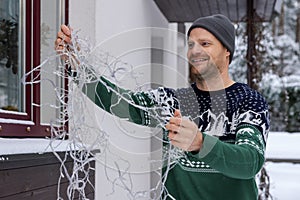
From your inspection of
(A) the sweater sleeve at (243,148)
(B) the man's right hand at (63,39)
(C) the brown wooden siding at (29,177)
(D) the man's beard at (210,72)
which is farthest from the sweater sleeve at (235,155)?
(C) the brown wooden siding at (29,177)

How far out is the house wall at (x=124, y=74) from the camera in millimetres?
1862

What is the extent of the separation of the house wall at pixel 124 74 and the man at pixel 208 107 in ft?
0.24

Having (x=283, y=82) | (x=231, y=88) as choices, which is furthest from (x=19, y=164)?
(x=283, y=82)

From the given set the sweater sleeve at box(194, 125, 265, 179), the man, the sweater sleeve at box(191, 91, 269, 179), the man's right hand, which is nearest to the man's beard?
the man

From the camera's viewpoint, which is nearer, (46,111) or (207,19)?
(207,19)

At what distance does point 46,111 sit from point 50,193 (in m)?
0.30

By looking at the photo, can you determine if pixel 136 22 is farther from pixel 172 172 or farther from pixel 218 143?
pixel 218 143

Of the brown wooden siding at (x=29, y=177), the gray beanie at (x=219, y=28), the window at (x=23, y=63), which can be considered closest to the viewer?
the gray beanie at (x=219, y=28)

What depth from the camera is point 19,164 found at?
1.81 m

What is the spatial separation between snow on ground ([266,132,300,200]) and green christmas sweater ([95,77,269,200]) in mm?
6181

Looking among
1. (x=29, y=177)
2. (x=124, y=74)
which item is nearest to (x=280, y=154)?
(x=29, y=177)

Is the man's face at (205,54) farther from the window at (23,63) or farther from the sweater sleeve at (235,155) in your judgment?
the window at (23,63)

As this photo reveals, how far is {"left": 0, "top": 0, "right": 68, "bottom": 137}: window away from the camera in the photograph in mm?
1989

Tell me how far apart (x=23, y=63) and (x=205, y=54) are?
2.68ft
